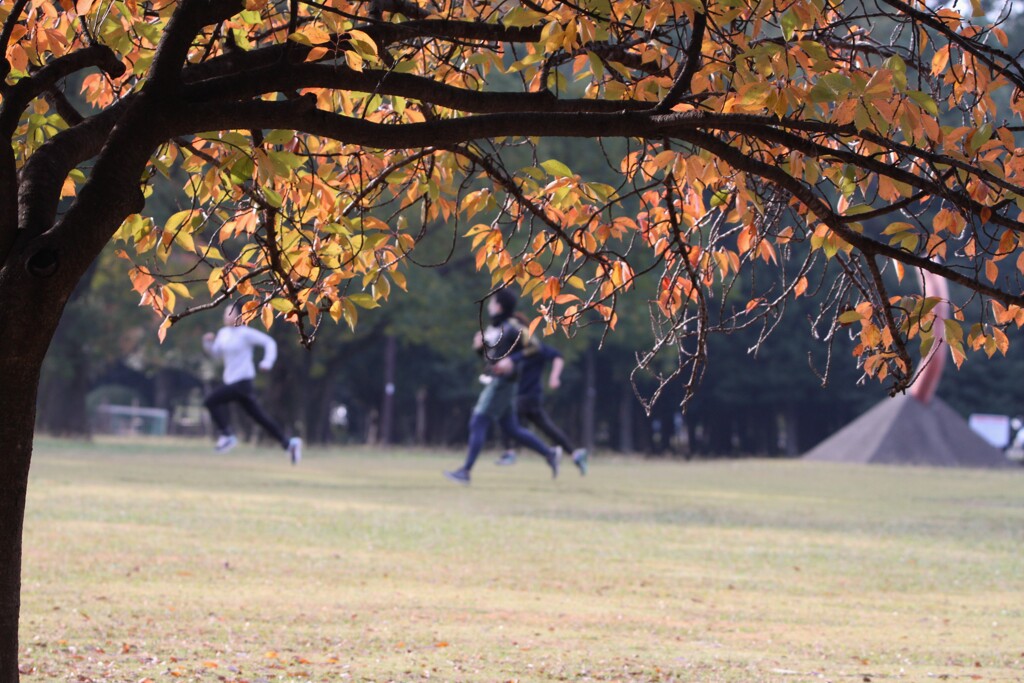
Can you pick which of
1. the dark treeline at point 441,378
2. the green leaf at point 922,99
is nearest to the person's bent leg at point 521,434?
the green leaf at point 922,99

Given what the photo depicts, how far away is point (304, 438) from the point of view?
1939 inches

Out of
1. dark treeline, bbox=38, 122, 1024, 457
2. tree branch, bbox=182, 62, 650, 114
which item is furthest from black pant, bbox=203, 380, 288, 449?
tree branch, bbox=182, 62, 650, 114

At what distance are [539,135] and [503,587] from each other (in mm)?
5024

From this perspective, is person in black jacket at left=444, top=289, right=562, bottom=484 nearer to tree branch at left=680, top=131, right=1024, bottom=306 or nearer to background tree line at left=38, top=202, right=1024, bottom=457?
tree branch at left=680, top=131, right=1024, bottom=306

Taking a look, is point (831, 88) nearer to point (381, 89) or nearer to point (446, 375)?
point (381, 89)

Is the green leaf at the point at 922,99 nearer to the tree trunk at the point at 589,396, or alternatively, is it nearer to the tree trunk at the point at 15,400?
the tree trunk at the point at 15,400

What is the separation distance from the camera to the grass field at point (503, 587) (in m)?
6.75

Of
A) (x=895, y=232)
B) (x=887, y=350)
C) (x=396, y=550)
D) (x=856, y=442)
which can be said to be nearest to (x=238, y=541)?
(x=396, y=550)

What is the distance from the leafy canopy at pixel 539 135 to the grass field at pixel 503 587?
4.77 ft

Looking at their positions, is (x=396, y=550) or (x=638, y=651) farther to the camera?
(x=396, y=550)

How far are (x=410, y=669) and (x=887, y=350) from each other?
7.46ft

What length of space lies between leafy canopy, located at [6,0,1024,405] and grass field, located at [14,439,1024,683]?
1.46 metres

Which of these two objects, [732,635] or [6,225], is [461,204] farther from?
[732,635]

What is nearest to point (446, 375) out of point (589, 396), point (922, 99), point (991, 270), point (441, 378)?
point (441, 378)
